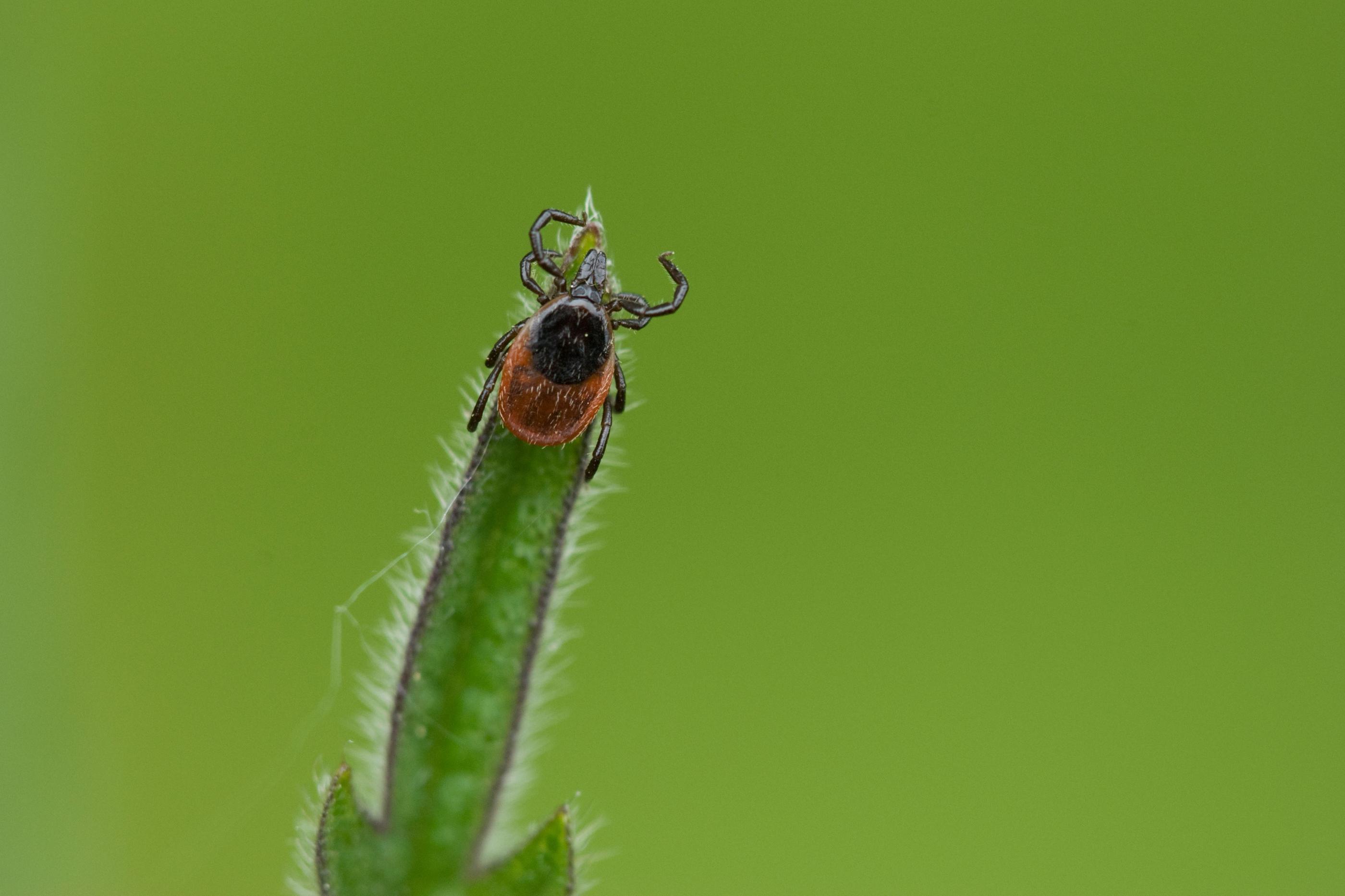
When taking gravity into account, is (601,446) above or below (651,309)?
below

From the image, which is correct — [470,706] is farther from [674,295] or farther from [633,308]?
[674,295]

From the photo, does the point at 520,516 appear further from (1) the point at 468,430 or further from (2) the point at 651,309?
(2) the point at 651,309

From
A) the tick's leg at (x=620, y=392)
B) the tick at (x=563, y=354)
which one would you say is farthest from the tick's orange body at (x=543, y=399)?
the tick's leg at (x=620, y=392)

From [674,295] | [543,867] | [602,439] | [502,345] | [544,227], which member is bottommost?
[543,867]

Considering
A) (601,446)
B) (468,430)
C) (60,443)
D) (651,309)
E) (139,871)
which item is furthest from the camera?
(60,443)

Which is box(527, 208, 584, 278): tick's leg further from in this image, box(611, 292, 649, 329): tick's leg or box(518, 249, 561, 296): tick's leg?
box(611, 292, 649, 329): tick's leg

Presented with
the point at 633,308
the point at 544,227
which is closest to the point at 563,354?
the point at 633,308

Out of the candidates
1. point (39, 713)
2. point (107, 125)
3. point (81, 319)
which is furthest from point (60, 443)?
point (107, 125)
